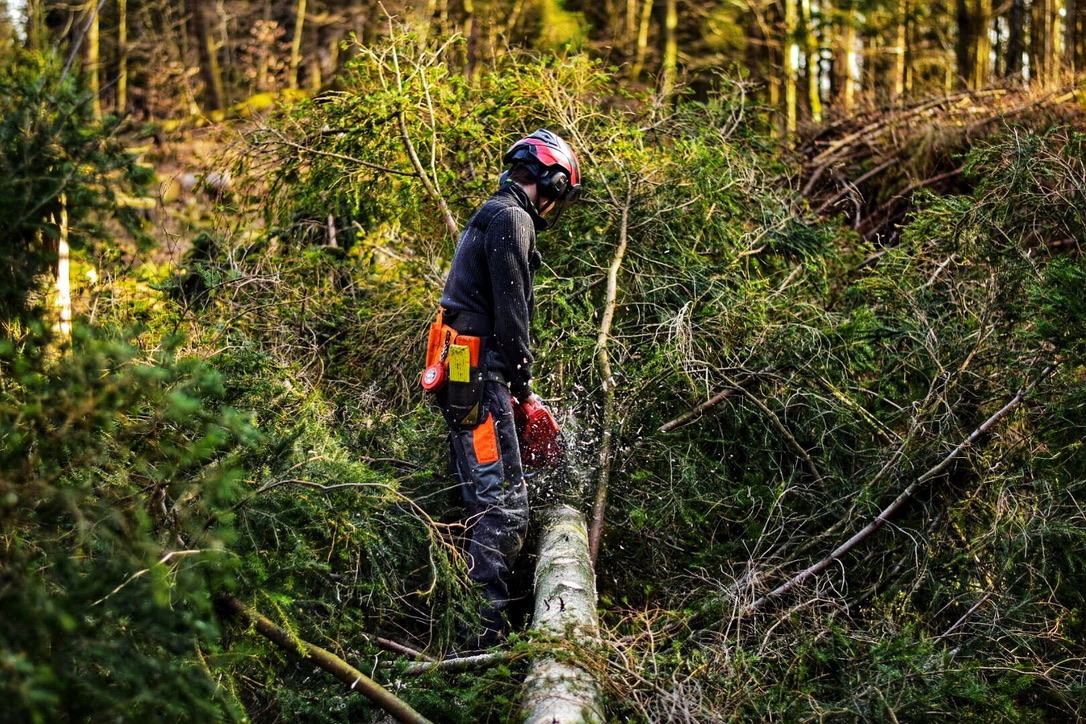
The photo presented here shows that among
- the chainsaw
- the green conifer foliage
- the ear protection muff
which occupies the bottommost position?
the chainsaw

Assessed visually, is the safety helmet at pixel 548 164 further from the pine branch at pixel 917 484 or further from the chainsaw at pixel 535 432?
the pine branch at pixel 917 484

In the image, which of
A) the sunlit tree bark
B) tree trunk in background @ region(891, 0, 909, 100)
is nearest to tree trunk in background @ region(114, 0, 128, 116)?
the sunlit tree bark

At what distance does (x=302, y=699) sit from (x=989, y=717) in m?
2.57

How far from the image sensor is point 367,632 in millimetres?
3943

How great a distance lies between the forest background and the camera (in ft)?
8.05

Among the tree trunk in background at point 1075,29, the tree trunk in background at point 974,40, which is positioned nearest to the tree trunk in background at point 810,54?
the tree trunk in background at point 974,40

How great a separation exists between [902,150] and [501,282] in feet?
20.4

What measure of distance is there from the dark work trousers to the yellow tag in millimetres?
115

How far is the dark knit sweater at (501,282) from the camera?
14.1ft

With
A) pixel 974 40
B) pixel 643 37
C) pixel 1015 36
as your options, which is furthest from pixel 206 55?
pixel 1015 36

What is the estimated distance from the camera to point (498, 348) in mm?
4406

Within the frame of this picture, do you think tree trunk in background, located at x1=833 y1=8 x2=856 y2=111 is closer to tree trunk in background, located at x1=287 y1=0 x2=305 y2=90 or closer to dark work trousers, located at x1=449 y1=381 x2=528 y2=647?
tree trunk in background, located at x1=287 y1=0 x2=305 y2=90

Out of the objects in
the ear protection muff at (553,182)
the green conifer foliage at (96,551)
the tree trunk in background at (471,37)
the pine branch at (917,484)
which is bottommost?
the pine branch at (917,484)

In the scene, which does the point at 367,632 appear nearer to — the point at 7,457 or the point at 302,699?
the point at 302,699
